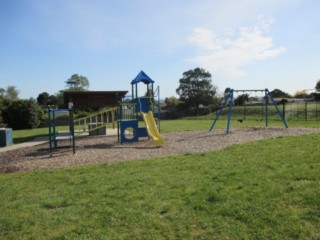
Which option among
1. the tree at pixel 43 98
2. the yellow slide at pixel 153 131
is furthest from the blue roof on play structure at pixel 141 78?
the tree at pixel 43 98

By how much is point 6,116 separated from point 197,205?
28.8m

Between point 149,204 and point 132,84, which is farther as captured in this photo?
point 132,84

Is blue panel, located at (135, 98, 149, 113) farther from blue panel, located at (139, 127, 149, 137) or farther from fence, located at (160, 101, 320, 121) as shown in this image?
fence, located at (160, 101, 320, 121)

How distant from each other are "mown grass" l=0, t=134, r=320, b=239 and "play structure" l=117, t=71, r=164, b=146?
5.72m

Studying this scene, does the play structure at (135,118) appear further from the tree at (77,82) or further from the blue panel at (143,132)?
the tree at (77,82)

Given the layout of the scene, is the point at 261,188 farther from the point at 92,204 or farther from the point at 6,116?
the point at 6,116

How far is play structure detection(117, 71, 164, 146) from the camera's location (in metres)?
13.5

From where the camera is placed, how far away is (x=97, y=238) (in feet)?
12.1

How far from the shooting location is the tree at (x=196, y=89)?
57.5 m

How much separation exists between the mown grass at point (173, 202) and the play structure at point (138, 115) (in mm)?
5722

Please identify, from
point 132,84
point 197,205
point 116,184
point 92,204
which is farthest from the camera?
point 132,84


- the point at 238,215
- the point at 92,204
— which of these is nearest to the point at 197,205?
the point at 238,215

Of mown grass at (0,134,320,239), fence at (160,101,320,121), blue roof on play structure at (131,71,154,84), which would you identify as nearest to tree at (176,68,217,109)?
fence at (160,101,320,121)

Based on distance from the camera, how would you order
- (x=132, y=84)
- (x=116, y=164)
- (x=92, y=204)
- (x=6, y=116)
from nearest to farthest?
(x=92, y=204)
(x=116, y=164)
(x=132, y=84)
(x=6, y=116)
